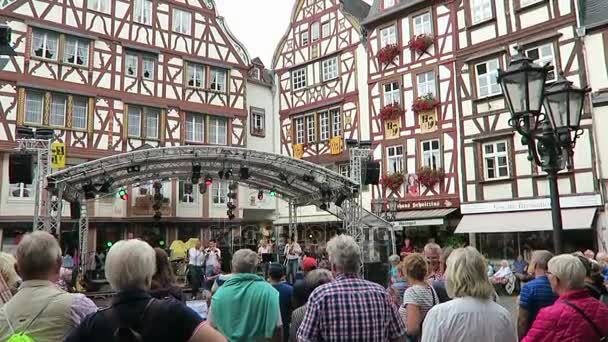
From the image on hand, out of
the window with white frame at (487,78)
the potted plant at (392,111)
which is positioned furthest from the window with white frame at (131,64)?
the window with white frame at (487,78)

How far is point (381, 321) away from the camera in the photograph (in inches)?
124

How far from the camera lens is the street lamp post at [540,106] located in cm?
572

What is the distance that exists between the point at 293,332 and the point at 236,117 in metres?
21.2

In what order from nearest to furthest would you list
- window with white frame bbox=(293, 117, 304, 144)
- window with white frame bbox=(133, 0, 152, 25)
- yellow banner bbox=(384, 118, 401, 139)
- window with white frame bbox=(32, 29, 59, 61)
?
window with white frame bbox=(32, 29, 59, 61) < yellow banner bbox=(384, 118, 401, 139) < window with white frame bbox=(133, 0, 152, 25) < window with white frame bbox=(293, 117, 304, 144)

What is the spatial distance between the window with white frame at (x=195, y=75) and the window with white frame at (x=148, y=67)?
1641 millimetres

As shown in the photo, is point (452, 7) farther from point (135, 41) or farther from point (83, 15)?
point (83, 15)

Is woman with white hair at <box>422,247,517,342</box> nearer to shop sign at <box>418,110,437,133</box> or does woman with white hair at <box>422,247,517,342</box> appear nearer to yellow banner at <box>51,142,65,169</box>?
shop sign at <box>418,110,437,133</box>

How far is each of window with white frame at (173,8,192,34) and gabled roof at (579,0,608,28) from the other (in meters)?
15.9

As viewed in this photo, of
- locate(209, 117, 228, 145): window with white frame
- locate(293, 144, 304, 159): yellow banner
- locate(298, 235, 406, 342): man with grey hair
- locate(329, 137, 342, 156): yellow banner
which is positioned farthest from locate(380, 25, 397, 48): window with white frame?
locate(298, 235, 406, 342): man with grey hair

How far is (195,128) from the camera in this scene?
78.0 ft

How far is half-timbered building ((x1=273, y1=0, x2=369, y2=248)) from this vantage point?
2284 cm

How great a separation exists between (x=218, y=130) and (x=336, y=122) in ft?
18.2

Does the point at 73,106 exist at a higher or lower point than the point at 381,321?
higher

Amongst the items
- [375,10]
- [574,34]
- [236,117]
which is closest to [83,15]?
[236,117]
